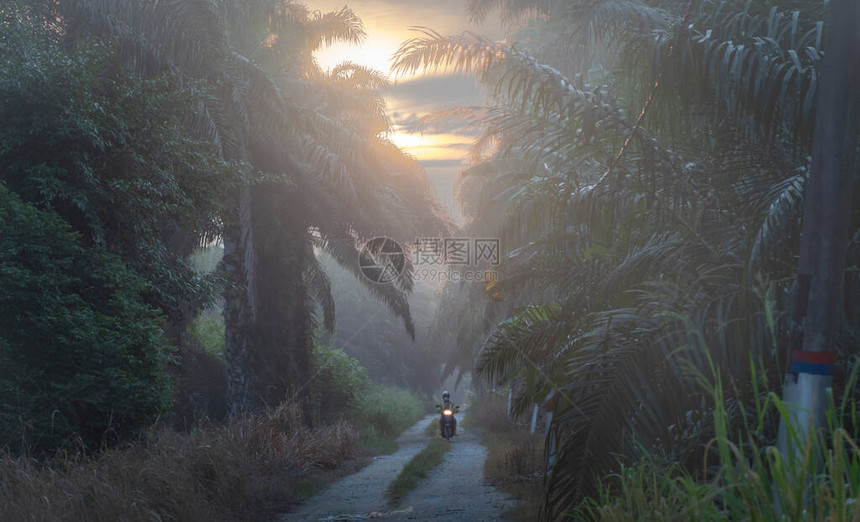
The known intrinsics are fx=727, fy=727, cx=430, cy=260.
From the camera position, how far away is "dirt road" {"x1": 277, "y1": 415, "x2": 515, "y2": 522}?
9548 mm

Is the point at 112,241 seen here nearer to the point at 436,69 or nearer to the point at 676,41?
the point at 436,69

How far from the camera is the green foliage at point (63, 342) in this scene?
726 centimetres

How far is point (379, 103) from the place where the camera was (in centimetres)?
1962

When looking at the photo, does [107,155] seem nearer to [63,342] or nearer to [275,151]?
[63,342]

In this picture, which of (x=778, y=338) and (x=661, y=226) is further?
(x=661, y=226)

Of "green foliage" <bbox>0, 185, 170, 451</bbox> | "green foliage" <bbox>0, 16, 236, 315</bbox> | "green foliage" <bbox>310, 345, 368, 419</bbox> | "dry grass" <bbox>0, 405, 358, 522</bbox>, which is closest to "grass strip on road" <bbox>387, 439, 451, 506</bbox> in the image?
"dry grass" <bbox>0, 405, 358, 522</bbox>

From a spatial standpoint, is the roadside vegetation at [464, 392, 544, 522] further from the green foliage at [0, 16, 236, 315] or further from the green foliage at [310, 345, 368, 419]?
the green foliage at [310, 345, 368, 419]

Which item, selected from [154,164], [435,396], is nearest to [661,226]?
[154,164]

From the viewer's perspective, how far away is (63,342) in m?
7.50

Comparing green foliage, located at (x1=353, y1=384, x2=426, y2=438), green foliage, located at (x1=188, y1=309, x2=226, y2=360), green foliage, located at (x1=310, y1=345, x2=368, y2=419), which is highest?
green foliage, located at (x1=188, y1=309, x2=226, y2=360)

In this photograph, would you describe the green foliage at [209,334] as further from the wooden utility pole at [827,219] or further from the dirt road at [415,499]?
the wooden utility pole at [827,219]

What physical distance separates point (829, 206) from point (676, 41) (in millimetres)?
2298

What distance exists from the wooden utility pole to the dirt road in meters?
5.73

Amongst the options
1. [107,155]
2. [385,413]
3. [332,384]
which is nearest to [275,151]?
[107,155]
